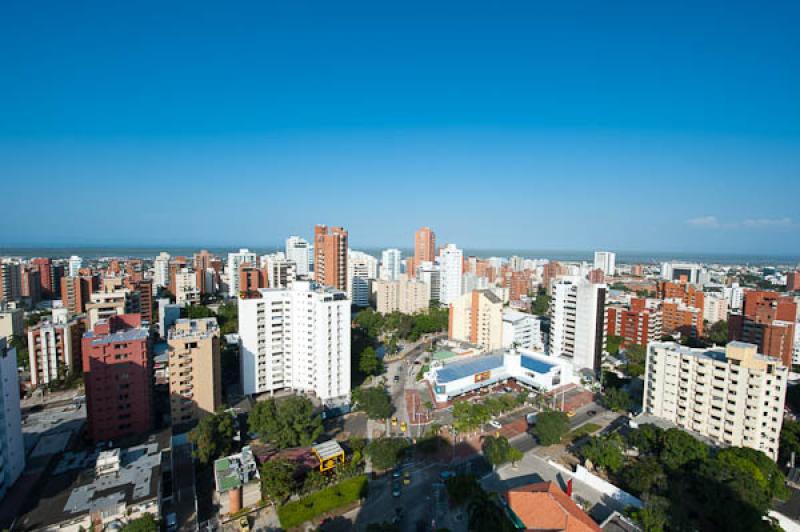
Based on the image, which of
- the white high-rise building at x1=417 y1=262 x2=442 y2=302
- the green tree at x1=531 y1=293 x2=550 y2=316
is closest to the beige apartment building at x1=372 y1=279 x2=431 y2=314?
the white high-rise building at x1=417 y1=262 x2=442 y2=302

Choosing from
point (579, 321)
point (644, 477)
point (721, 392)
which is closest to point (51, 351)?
point (644, 477)

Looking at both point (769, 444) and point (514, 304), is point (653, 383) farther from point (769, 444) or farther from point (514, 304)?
point (514, 304)

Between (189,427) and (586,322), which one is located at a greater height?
(586,322)

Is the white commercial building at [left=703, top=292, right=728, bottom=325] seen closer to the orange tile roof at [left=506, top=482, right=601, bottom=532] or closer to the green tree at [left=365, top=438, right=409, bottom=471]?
the orange tile roof at [left=506, top=482, right=601, bottom=532]

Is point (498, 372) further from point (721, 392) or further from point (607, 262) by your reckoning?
point (607, 262)

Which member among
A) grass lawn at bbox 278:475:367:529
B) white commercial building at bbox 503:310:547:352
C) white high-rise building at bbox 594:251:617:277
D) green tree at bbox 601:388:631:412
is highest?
white high-rise building at bbox 594:251:617:277

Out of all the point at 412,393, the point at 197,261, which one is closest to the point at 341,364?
the point at 412,393
